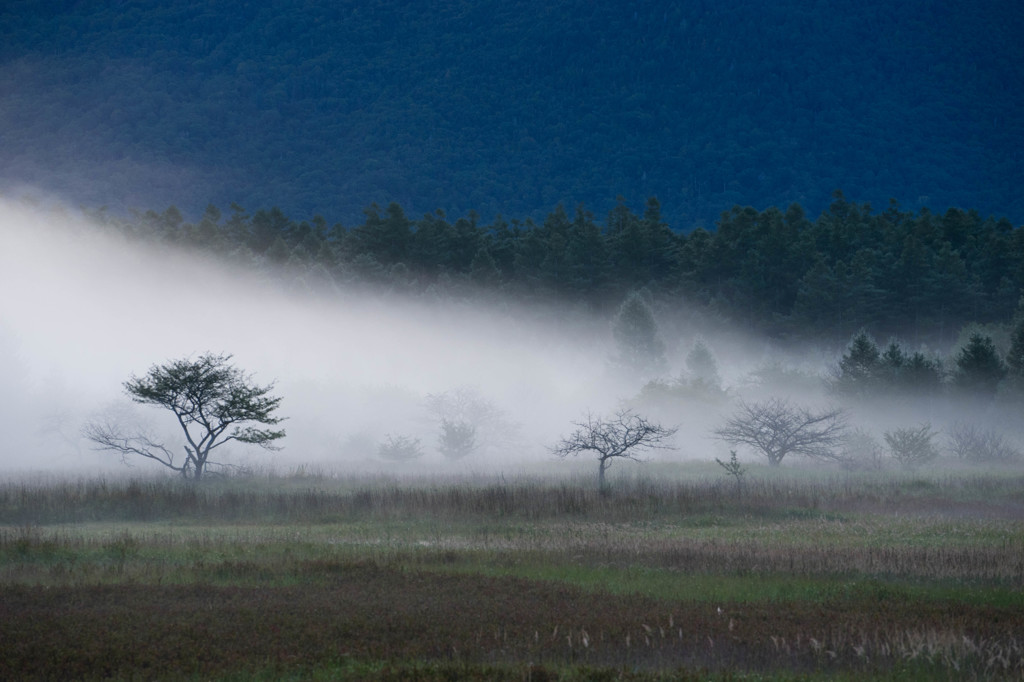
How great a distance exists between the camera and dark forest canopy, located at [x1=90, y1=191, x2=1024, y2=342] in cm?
9694

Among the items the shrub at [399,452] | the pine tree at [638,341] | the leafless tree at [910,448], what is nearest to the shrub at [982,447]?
the leafless tree at [910,448]

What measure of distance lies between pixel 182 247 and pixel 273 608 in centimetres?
11156

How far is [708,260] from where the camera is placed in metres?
111

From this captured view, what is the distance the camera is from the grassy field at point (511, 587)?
11891mm

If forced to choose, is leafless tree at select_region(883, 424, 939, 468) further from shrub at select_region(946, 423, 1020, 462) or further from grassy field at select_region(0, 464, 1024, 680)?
grassy field at select_region(0, 464, 1024, 680)

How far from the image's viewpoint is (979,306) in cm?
9525

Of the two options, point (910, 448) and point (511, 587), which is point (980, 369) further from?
point (511, 587)

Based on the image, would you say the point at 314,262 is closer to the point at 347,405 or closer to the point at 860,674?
the point at 347,405

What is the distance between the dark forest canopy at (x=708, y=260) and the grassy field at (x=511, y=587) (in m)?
71.1

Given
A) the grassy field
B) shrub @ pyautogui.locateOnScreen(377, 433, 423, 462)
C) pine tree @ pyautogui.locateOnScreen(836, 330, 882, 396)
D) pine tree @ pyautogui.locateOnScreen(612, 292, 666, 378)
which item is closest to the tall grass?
the grassy field

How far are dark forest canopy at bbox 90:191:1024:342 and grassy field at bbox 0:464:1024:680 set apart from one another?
7107 cm

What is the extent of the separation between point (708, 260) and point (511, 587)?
323 ft

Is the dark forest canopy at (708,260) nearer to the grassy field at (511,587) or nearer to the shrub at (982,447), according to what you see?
the shrub at (982,447)

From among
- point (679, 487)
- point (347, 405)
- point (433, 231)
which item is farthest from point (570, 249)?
point (679, 487)
